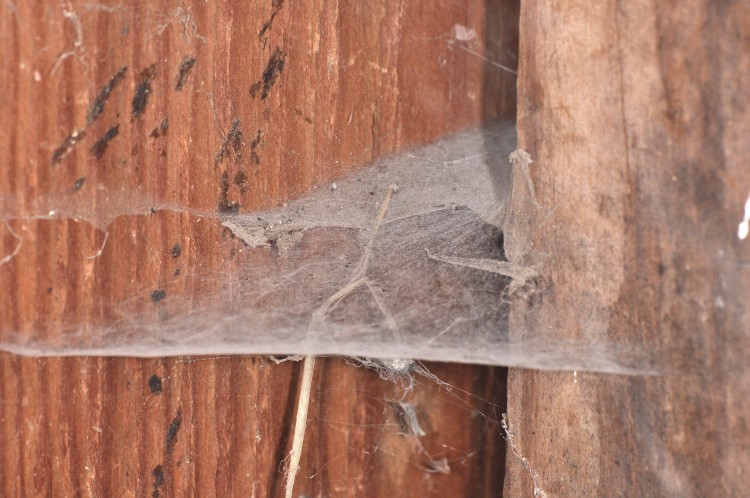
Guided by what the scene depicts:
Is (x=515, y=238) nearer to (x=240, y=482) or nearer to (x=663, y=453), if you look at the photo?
(x=663, y=453)

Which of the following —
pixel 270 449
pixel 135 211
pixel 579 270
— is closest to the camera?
pixel 579 270

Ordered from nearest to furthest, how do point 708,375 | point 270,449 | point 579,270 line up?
point 708,375 → point 579,270 → point 270,449

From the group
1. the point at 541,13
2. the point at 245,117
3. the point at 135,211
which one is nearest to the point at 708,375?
the point at 541,13

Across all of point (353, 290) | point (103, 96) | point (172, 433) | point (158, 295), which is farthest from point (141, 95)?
point (172, 433)

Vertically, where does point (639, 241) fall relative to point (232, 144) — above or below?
below

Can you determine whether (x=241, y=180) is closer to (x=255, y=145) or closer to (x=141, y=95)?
(x=255, y=145)

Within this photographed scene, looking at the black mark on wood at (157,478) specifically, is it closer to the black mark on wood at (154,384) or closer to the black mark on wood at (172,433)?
the black mark on wood at (172,433)

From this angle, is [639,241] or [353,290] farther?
[353,290]

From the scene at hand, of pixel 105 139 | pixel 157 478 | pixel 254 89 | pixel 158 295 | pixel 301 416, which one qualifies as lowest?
pixel 157 478
